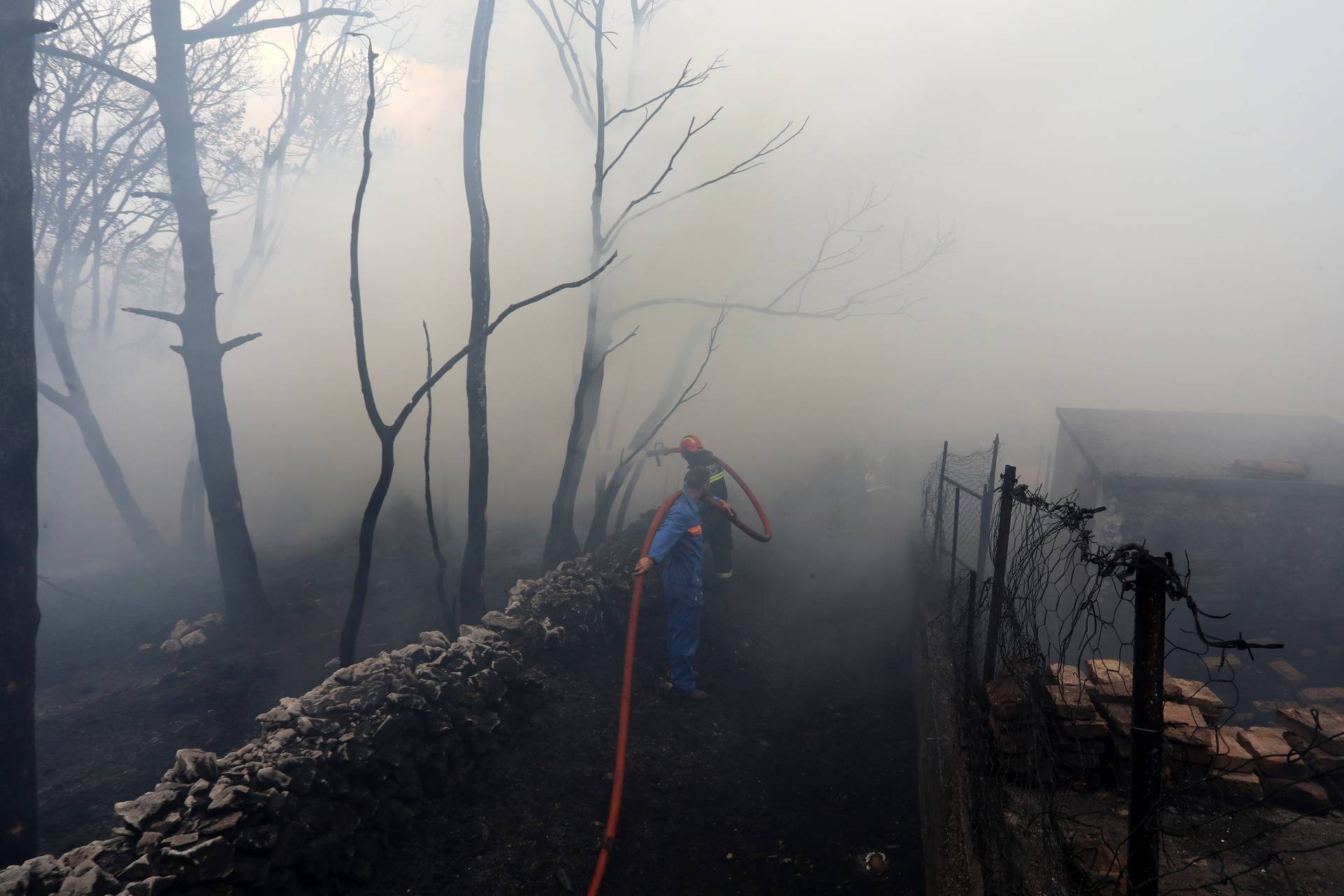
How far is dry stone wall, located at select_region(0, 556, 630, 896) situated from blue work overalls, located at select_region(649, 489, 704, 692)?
1.21 m

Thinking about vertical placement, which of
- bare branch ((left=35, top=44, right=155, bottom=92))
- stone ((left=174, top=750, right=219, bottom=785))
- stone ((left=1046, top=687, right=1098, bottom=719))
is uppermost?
bare branch ((left=35, top=44, right=155, bottom=92))

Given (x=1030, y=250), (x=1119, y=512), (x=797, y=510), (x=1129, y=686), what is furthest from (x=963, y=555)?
(x=1030, y=250)

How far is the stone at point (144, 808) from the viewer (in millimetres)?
3379

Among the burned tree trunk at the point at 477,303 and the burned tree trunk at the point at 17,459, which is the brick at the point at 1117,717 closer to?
the burned tree trunk at the point at 477,303

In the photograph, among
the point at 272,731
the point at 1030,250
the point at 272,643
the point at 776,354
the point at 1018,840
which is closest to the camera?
the point at 1018,840

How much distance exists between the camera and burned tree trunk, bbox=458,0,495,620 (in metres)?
7.71

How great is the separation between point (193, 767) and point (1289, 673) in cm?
1019

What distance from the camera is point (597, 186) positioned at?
28.9 feet

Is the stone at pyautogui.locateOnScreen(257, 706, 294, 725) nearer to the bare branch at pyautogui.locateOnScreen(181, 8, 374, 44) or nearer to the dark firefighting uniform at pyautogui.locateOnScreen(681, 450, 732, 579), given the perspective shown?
the dark firefighting uniform at pyautogui.locateOnScreen(681, 450, 732, 579)

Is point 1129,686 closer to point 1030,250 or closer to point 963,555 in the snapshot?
point 963,555

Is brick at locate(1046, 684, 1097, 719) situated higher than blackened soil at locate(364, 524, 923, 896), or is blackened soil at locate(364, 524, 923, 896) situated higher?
brick at locate(1046, 684, 1097, 719)

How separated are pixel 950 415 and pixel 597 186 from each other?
15543mm

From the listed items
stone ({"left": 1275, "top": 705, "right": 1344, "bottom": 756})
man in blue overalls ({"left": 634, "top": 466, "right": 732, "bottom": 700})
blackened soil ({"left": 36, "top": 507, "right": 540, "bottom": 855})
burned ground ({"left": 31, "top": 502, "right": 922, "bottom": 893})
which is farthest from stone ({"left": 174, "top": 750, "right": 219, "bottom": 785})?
Answer: stone ({"left": 1275, "top": 705, "right": 1344, "bottom": 756})

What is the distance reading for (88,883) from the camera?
9.95ft
